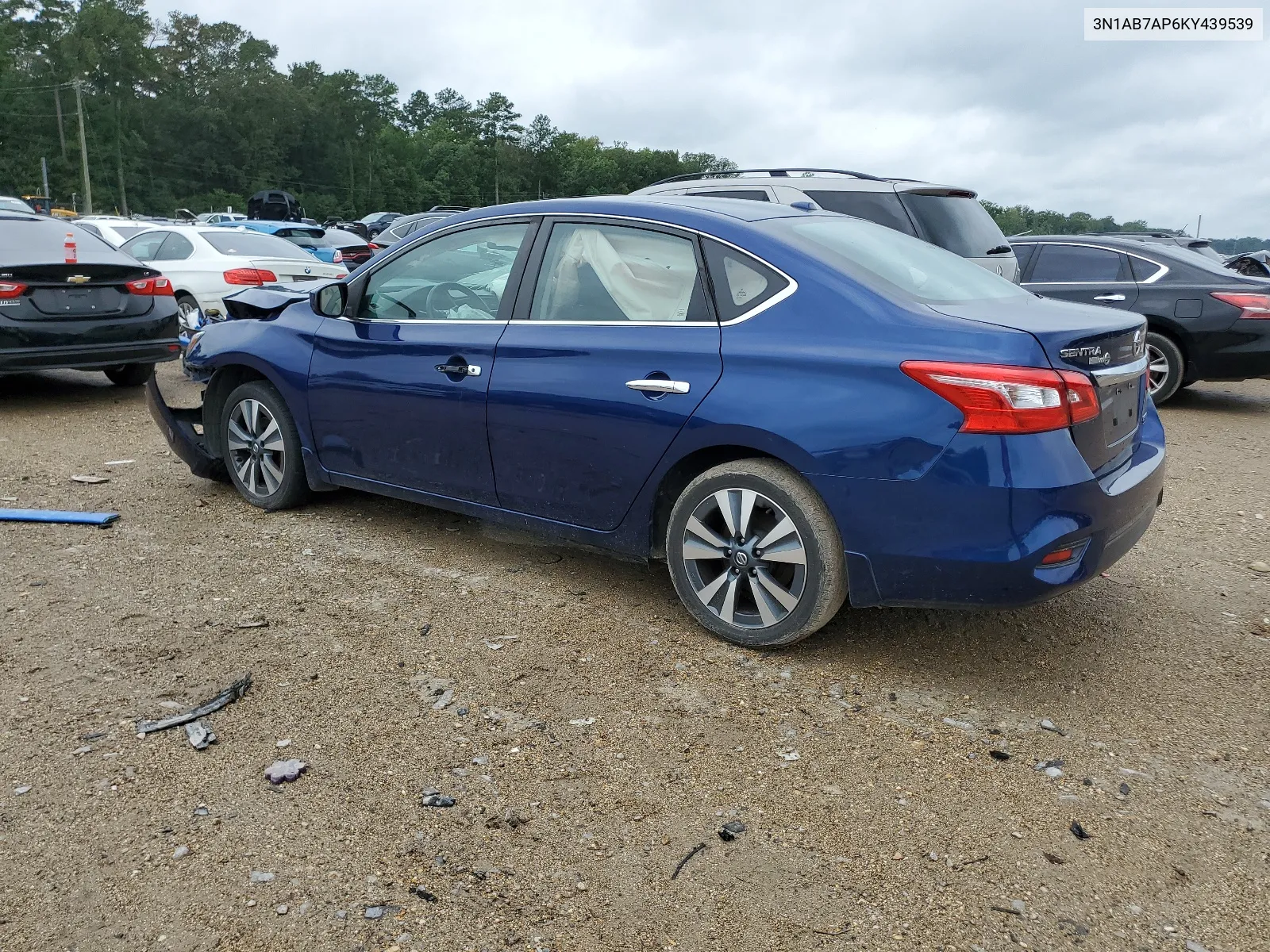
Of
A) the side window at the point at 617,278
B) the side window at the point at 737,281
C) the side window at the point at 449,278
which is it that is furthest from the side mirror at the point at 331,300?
the side window at the point at 737,281

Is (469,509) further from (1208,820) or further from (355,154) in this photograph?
(355,154)

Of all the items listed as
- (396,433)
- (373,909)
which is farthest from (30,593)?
(373,909)

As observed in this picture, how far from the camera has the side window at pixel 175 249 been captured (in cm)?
1226

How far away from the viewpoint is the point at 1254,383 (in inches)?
484

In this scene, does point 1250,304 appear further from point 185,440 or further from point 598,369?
point 185,440

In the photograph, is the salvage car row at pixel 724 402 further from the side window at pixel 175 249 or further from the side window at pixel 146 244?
the side window at pixel 146 244

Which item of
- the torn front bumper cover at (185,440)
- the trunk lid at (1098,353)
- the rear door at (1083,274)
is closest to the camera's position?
the trunk lid at (1098,353)

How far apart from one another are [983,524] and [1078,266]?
326 inches

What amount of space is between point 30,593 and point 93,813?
1972mm

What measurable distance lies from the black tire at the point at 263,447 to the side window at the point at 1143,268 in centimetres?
809

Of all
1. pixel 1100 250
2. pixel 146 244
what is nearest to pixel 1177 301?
pixel 1100 250

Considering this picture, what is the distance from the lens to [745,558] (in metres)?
3.92

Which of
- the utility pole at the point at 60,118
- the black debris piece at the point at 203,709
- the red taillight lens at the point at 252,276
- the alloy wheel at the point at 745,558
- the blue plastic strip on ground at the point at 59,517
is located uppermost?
the utility pole at the point at 60,118

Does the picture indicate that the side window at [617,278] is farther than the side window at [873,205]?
No
